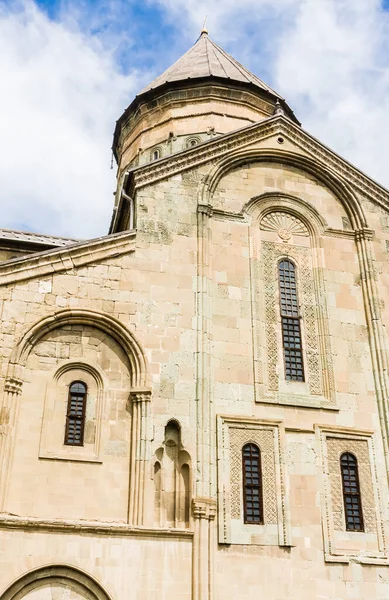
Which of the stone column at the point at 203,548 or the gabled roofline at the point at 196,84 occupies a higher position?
the gabled roofline at the point at 196,84

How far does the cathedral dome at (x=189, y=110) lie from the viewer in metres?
22.1

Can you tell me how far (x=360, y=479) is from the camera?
13445mm

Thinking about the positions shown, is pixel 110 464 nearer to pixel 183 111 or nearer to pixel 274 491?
pixel 274 491

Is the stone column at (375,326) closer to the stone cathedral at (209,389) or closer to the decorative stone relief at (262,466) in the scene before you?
the stone cathedral at (209,389)

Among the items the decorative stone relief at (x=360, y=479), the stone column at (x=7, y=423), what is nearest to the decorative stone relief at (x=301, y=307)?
the decorative stone relief at (x=360, y=479)

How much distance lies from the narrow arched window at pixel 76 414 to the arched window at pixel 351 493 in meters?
5.23

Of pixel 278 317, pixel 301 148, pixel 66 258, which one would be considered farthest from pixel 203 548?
pixel 301 148

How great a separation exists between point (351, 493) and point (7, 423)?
6.73 m

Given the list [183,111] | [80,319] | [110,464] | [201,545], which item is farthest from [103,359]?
[183,111]

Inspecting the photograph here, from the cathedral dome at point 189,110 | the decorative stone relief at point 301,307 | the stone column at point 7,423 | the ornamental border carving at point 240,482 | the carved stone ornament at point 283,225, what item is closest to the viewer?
the stone column at point 7,423

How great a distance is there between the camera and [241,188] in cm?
1605

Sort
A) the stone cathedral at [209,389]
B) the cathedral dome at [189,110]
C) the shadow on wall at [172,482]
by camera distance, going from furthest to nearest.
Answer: the cathedral dome at [189,110], the shadow on wall at [172,482], the stone cathedral at [209,389]

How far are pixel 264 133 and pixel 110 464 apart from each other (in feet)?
29.7

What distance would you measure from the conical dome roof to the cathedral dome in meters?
0.04
